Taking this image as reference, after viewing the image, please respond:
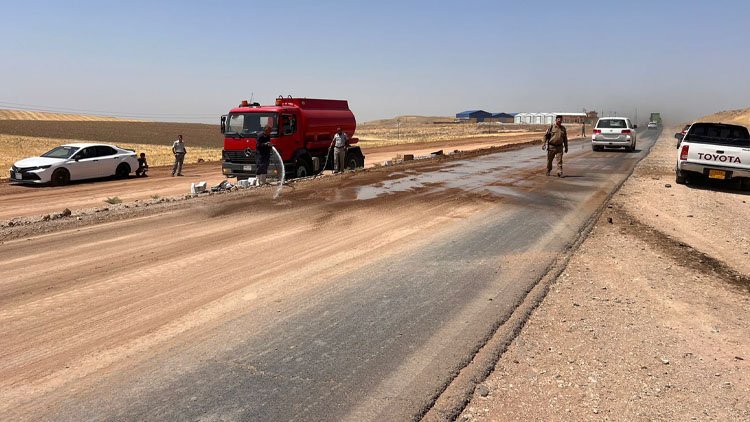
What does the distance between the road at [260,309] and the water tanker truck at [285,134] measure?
6.20 meters

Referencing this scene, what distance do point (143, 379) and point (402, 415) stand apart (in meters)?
2.00

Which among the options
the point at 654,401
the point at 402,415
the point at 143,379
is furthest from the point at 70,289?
the point at 654,401

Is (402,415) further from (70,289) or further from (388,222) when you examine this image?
(388,222)

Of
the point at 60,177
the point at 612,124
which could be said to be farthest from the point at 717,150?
the point at 60,177

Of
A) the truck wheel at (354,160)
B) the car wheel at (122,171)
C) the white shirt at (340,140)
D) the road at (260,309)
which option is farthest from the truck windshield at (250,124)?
the car wheel at (122,171)

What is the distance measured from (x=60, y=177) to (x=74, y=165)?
710 millimetres

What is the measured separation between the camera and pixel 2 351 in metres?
4.44

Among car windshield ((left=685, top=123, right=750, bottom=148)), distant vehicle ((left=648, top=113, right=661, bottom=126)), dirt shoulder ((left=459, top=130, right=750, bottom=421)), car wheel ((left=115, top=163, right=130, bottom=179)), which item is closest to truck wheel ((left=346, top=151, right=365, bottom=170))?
car wheel ((left=115, top=163, right=130, bottom=179))

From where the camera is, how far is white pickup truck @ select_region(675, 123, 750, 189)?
14.0 m

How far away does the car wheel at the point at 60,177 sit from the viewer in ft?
61.5

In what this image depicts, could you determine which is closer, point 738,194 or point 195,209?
point 195,209

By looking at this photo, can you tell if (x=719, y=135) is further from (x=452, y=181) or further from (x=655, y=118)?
(x=655, y=118)

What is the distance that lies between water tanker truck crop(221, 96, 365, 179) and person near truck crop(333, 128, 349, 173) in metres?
0.38

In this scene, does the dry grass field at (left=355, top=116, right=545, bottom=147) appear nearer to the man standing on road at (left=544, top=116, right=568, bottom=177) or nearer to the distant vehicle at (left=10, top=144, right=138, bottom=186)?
the distant vehicle at (left=10, top=144, right=138, bottom=186)
